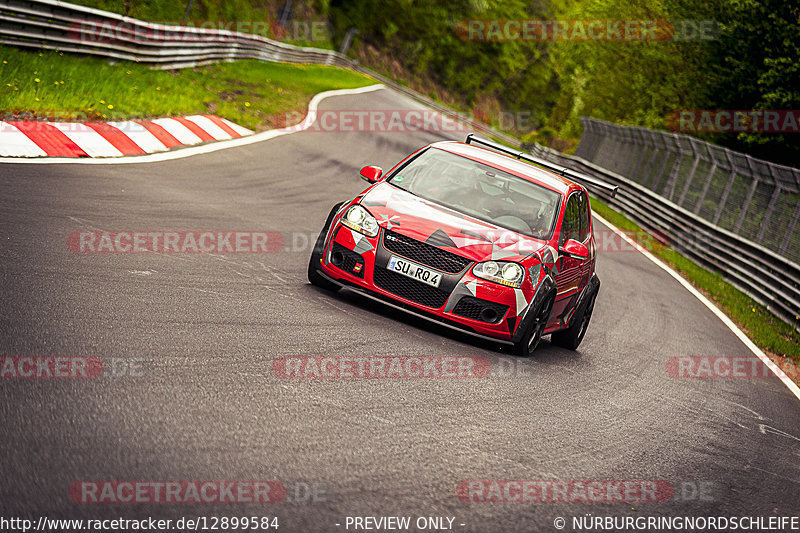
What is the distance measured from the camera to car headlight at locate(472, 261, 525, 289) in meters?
7.52

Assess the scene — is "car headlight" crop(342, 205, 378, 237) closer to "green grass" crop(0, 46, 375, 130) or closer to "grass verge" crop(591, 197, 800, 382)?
"green grass" crop(0, 46, 375, 130)

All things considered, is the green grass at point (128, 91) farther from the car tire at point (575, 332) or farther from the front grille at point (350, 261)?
the car tire at point (575, 332)

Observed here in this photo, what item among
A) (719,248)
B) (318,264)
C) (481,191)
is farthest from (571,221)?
(719,248)

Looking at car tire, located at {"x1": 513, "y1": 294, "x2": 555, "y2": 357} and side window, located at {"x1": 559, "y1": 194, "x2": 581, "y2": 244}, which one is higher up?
side window, located at {"x1": 559, "y1": 194, "x2": 581, "y2": 244}

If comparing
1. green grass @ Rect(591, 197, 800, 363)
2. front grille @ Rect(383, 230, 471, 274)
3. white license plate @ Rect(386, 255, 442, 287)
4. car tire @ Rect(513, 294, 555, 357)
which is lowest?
green grass @ Rect(591, 197, 800, 363)

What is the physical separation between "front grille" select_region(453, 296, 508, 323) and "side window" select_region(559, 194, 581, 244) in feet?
4.08

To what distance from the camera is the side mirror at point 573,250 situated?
8.21 meters

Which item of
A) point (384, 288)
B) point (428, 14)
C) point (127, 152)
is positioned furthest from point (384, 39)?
point (384, 288)

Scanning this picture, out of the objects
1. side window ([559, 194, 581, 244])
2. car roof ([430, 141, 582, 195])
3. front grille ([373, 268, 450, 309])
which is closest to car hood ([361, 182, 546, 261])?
front grille ([373, 268, 450, 309])

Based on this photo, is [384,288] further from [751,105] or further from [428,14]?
[428,14]

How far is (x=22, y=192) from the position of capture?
8961 mm

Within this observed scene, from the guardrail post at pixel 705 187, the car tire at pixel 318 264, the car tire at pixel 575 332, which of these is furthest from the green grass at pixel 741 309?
the car tire at pixel 318 264

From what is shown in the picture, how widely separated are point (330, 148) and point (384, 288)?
Answer: 12.8 metres

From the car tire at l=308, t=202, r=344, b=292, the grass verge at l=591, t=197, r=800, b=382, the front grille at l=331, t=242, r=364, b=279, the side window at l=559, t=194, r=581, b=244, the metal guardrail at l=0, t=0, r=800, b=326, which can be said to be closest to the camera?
the front grille at l=331, t=242, r=364, b=279
